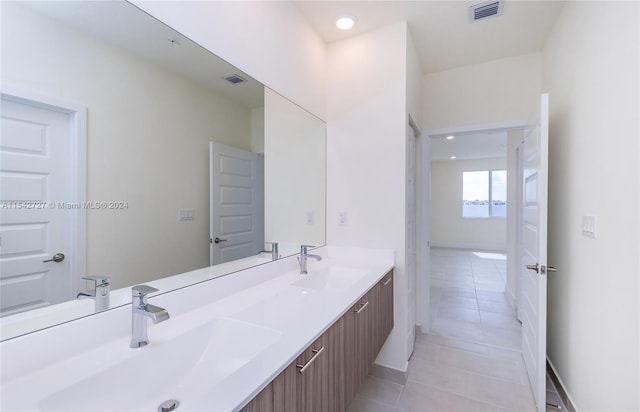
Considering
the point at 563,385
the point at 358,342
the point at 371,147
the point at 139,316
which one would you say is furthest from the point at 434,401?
the point at 139,316

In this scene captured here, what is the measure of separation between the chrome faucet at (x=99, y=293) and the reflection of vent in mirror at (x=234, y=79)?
1.07 m

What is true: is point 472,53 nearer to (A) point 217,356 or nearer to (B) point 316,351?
(B) point 316,351

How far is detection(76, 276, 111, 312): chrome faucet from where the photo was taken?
3.02ft

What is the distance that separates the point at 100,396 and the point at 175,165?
0.84 m

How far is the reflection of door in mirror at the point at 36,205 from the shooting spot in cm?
76

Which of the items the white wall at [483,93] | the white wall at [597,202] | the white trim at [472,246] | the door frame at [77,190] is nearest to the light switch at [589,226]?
the white wall at [597,202]

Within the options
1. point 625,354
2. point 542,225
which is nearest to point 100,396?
point 625,354

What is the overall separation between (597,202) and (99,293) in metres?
2.28

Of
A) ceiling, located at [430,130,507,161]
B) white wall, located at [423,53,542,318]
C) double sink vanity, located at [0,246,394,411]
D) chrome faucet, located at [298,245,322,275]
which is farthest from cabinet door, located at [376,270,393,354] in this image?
ceiling, located at [430,130,507,161]

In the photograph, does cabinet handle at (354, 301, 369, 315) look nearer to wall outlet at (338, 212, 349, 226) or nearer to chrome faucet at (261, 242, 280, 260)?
chrome faucet at (261, 242, 280, 260)

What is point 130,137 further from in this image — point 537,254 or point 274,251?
point 537,254

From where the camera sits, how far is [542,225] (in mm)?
1798

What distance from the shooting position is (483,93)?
2.81 m

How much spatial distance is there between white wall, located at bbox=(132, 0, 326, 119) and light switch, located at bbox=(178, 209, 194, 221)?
761 mm
